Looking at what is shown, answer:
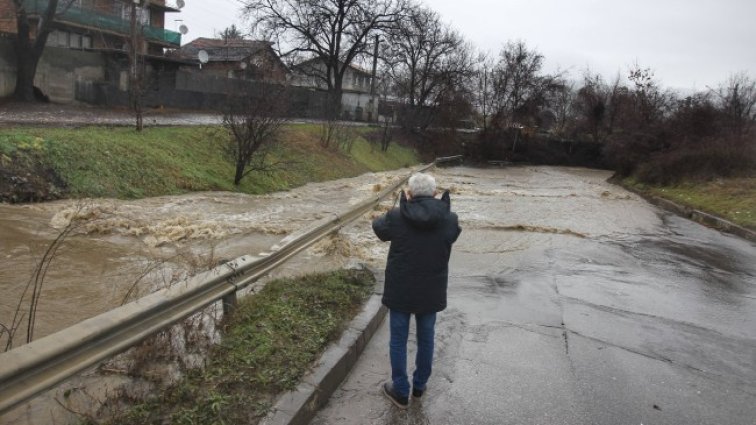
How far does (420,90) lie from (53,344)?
51.9 meters

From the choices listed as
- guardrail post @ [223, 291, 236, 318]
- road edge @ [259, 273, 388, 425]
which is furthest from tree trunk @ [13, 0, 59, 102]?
road edge @ [259, 273, 388, 425]

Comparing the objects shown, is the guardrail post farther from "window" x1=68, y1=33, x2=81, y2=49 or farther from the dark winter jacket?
"window" x1=68, y1=33, x2=81, y2=49

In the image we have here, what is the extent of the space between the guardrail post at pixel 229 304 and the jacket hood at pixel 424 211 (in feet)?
5.91

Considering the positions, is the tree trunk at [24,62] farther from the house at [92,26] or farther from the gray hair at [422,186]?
the gray hair at [422,186]

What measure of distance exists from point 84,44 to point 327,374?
4756cm

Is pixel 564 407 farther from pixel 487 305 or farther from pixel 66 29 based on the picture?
pixel 66 29

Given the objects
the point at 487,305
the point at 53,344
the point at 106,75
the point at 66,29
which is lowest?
the point at 487,305

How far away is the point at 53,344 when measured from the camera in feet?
9.87

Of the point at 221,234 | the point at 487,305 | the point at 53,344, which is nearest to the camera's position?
the point at 53,344

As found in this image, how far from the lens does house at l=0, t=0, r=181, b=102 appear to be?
27.5m

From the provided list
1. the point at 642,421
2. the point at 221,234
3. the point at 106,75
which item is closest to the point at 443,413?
the point at 642,421

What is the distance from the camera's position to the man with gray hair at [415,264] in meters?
4.22

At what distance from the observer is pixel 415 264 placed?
4227mm

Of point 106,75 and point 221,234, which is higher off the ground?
point 106,75
